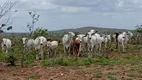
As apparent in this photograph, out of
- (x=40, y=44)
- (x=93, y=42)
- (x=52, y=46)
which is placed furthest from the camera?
(x=93, y=42)

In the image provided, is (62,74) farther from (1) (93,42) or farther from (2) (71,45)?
(2) (71,45)

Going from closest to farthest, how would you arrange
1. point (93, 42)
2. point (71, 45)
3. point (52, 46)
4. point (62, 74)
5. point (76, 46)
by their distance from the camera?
point (62, 74) < point (52, 46) < point (93, 42) < point (76, 46) < point (71, 45)

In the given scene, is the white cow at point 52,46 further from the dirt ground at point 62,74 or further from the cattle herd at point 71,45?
the dirt ground at point 62,74

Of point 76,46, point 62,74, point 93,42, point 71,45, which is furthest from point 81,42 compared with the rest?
point 62,74

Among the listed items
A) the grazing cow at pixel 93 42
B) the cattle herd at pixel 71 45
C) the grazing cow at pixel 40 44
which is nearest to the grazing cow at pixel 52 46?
the cattle herd at pixel 71 45

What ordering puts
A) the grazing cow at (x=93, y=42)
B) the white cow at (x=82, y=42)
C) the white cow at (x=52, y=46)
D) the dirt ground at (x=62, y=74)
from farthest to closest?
the white cow at (x=82, y=42) < the grazing cow at (x=93, y=42) < the white cow at (x=52, y=46) < the dirt ground at (x=62, y=74)

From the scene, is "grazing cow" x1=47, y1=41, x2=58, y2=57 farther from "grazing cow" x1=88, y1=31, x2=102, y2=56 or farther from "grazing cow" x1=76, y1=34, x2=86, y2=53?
"grazing cow" x1=88, y1=31, x2=102, y2=56

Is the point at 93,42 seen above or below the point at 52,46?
above

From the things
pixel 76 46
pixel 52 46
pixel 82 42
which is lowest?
pixel 76 46

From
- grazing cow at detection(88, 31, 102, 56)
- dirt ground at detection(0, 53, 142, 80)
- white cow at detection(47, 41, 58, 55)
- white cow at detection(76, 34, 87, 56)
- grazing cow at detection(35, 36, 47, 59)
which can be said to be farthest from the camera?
white cow at detection(76, 34, 87, 56)

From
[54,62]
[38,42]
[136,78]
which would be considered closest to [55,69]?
[54,62]

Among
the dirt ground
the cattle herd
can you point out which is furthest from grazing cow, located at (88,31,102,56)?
the dirt ground

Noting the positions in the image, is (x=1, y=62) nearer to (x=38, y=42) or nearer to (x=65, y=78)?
(x=38, y=42)

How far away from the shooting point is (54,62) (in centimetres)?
1587
